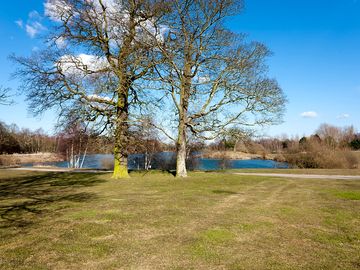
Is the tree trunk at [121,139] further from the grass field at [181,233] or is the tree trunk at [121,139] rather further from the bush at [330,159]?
the bush at [330,159]

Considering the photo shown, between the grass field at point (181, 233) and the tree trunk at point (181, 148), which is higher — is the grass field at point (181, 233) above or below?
below

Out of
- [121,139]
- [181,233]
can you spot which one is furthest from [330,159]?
[181,233]

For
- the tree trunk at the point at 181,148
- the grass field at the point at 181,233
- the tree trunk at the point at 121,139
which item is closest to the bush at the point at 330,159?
the tree trunk at the point at 181,148

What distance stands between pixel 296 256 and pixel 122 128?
15.1 metres

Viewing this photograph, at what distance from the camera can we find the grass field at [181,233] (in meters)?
4.88

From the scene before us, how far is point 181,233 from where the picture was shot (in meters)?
6.39

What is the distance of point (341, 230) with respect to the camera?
21.8 feet

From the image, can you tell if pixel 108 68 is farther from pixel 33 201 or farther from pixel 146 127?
pixel 33 201

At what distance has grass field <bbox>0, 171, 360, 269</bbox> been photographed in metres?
4.88

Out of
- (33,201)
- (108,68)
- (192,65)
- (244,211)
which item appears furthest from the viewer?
(192,65)

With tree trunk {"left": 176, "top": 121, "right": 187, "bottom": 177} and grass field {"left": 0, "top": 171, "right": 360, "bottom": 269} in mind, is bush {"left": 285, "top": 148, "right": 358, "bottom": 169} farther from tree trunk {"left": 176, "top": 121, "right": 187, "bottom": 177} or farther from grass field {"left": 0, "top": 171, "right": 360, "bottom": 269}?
grass field {"left": 0, "top": 171, "right": 360, "bottom": 269}

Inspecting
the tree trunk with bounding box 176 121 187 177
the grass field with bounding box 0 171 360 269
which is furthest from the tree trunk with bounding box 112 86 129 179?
the grass field with bounding box 0 171 360 269

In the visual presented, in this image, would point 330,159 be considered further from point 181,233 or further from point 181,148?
point 181,233

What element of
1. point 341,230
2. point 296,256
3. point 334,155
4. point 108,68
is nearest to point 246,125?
point 108,68
